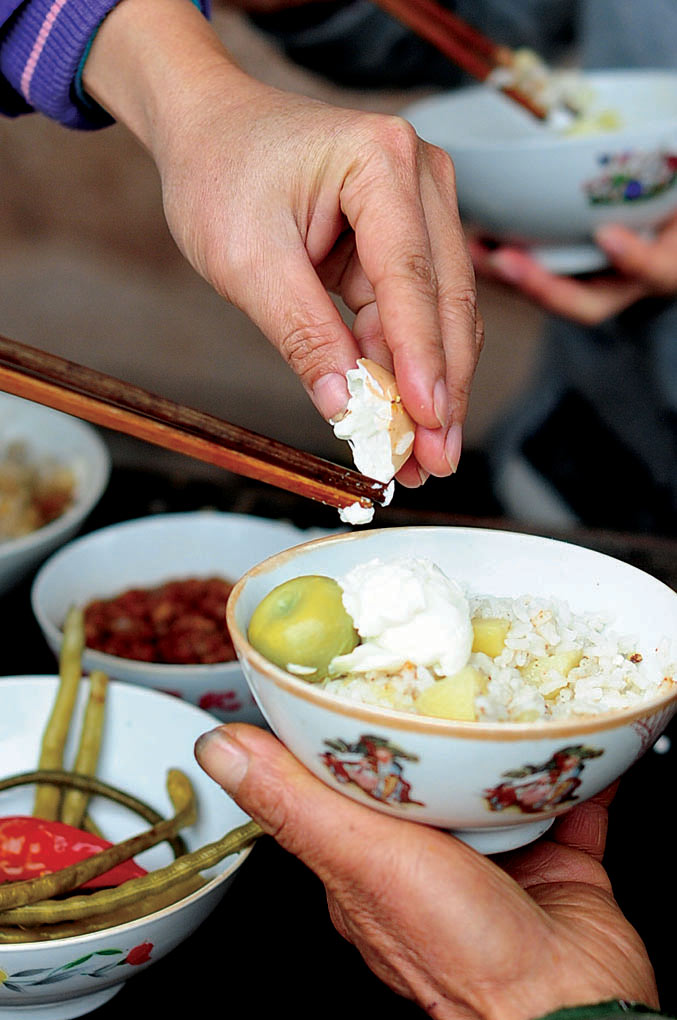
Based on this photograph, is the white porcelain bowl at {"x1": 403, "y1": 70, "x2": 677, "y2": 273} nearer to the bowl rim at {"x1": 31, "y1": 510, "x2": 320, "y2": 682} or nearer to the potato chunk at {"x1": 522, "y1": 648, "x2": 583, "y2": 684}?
the bowl rim at {"x1": 31, "y1": 510, "x2": 320, "y2": 682}

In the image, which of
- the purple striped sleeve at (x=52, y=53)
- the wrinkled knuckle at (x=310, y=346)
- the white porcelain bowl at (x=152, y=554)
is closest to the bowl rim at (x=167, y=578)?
the white porcelain bowl at (x=152, y=554)

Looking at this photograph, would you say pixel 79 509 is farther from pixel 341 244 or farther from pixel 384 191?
pixel 384 191

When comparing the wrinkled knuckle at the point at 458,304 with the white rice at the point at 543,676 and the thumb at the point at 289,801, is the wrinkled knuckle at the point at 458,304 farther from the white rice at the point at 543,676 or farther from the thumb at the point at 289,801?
the thumb at the point at 289,801

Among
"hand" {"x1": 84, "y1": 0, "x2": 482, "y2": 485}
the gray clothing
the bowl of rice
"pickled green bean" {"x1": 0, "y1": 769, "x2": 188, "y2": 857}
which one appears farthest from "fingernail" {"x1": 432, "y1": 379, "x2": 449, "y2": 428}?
the gray clothing

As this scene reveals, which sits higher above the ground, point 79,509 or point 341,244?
point 341,244

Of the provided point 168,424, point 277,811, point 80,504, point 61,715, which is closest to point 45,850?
point 61,715

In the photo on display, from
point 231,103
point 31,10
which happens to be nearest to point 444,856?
point 231,103

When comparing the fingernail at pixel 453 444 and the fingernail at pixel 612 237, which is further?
the fingernail at pixel 612 237
